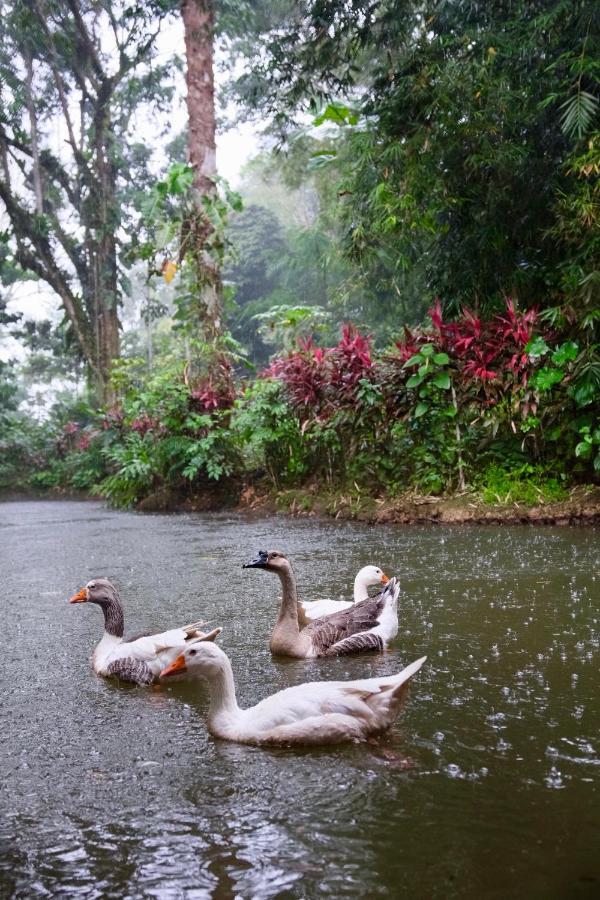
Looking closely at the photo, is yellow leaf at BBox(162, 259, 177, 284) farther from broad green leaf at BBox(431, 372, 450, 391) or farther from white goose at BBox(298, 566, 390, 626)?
white goose at BBox(298, 566, 390, 626)

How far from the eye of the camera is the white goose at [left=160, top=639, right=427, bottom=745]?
9.89 ft

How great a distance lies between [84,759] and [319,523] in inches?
299

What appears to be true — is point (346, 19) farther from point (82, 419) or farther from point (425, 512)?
point (82, 419)

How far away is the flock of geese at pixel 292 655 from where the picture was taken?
3031 mm

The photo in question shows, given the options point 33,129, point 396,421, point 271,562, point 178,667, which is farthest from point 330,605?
point 33,129

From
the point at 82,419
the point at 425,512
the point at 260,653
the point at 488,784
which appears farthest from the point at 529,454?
the point at 82,419

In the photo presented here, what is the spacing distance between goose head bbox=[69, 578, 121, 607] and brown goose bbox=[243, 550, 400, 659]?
2.40 ft

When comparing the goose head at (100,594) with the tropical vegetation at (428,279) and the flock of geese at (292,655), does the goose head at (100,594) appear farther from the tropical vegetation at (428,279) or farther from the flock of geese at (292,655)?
the tropical vegetation at (428,279)

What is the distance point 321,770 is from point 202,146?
13244mm

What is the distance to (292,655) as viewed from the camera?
4.36 metres

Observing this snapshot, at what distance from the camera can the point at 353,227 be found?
38.8 feet

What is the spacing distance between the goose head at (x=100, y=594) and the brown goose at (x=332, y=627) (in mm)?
733

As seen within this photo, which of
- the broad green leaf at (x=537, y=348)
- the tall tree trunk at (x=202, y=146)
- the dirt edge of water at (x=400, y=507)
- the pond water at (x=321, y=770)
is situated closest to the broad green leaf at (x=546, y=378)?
the broad green leaf at (x=537, y=348)

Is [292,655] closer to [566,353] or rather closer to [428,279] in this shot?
[566,353]
